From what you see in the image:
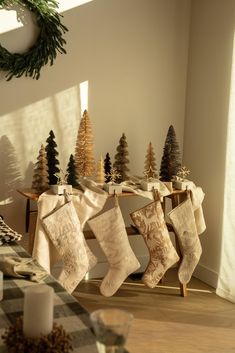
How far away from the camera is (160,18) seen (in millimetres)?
3531

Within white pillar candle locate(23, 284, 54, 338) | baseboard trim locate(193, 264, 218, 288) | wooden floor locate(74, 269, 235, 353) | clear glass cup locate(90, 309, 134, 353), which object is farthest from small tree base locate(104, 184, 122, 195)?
clear glass cup locate(90, 309, 134, 353)

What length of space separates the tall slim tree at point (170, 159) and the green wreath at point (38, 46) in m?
0.90

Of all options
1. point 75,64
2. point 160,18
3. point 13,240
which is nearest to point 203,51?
point 160,18

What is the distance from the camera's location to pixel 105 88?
3406 millimetres

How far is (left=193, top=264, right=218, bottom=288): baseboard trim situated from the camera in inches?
138

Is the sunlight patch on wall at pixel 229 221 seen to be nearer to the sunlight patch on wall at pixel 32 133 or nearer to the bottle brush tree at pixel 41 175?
the sunlight patch on wall at pixel 32 133

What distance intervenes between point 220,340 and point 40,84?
6.11ft

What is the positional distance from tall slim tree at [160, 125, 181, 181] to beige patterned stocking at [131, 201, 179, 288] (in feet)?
0.92

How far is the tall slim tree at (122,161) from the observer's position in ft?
10.6

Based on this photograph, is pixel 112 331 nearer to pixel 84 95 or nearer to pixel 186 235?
pixel 186 235

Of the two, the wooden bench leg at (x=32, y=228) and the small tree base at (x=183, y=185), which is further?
the small tree base at (x=183, y=185)

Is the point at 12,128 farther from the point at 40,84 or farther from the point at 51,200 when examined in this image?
the point at 51,200

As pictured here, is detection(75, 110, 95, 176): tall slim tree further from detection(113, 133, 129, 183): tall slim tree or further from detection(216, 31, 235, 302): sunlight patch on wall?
detection(216, 31, 235, 302): sunlight patch on wall

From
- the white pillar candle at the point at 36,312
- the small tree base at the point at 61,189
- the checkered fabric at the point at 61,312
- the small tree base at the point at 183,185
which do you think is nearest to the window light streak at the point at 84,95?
the small tree base at the point at 61,189
